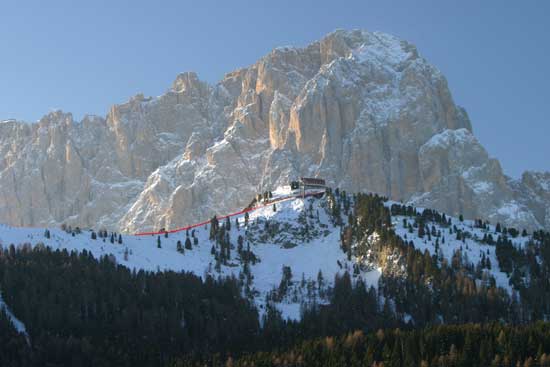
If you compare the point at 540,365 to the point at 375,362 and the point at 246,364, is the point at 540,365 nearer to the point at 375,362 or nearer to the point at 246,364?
the point at 375,362

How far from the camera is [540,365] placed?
183 meters

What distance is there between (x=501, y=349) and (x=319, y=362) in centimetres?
3621

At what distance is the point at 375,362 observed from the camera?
189 m

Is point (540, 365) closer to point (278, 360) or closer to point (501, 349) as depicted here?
point (501, 349)

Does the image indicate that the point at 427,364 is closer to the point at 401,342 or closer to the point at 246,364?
the point at 401,342

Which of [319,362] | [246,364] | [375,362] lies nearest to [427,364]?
[375,362]

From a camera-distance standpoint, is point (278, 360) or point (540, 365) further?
point (278, 360)

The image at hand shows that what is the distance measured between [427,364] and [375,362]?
1007 centimetres

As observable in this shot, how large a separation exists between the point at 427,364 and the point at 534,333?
1046 inches

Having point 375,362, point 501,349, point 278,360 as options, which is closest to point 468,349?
point 501,349

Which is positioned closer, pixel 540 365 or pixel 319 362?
pixel 540 365

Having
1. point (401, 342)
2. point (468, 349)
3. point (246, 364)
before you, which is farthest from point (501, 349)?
point (246, 364)

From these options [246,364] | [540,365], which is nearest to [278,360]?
[246,364]

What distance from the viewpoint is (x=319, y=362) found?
196 meters
